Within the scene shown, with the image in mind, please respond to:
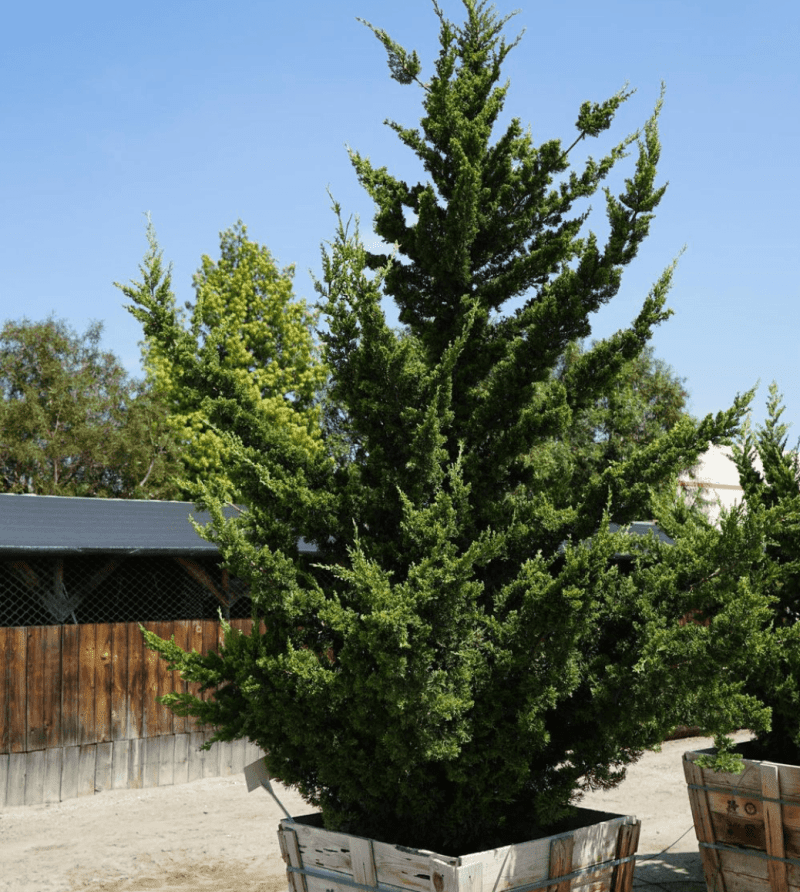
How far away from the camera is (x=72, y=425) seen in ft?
125

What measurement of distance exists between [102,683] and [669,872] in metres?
6.93

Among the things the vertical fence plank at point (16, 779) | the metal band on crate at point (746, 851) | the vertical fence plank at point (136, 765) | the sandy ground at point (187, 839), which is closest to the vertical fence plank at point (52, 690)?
the vertical fence plank at point (16, 779)

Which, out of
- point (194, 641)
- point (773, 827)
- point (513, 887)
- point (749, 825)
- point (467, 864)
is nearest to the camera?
point (467, 864)

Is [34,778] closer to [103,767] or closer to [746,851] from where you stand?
[103,767]

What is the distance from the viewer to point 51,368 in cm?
3888

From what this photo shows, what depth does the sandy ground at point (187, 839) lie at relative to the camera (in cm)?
801

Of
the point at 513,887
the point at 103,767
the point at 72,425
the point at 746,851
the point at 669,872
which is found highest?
the point at 72,425

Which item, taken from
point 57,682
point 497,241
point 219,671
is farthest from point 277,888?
point 497,241

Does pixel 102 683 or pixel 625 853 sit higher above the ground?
pixel 102 683

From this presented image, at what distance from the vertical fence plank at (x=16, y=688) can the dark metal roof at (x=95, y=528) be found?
1100 mm

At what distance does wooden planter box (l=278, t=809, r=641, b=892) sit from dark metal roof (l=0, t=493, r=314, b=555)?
5.18 metres

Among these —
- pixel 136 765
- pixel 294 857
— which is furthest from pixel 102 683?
pixel 294 857

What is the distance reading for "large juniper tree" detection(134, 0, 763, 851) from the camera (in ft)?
15.9

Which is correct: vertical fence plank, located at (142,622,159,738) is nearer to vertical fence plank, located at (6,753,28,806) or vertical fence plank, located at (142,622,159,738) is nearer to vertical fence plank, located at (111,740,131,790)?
vertical fence plank, located at (111,740,131,790)
